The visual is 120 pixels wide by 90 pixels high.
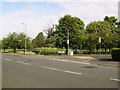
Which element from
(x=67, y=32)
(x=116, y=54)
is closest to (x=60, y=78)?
→ (x=116, y=54)

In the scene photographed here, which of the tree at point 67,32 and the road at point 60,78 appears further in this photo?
the tree at point 67,32

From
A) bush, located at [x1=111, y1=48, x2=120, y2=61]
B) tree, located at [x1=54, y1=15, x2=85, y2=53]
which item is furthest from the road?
tree, located at [x1=54, y1=15, x2=85, y2=53]

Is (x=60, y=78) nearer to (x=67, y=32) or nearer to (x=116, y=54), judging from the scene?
(x=116, y=54)

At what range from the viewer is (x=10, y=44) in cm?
5756

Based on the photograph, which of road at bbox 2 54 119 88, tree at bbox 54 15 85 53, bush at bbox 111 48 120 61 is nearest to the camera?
road at bbox 2 54 119 88

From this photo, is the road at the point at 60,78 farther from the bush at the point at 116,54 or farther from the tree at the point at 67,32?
the tree at the point at 67,32

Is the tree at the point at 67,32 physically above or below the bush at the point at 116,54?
above

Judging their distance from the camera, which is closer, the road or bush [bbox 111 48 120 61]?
the road

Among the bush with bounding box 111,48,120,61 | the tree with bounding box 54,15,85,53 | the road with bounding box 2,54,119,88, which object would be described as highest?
the tree with bounding box 54,15,85,53

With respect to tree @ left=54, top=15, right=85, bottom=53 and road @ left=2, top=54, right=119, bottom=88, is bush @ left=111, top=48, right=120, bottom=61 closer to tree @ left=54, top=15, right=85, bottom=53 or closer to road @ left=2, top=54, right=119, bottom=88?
road @ left=2, top=54, right=119, bottom=88

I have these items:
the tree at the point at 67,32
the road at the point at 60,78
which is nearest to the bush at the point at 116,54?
the road at the point at 60,78

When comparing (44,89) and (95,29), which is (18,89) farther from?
(95,29)

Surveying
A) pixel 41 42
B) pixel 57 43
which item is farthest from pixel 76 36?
pixel 41 42

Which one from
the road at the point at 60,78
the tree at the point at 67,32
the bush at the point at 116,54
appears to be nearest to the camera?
the road at the point at 60,78
